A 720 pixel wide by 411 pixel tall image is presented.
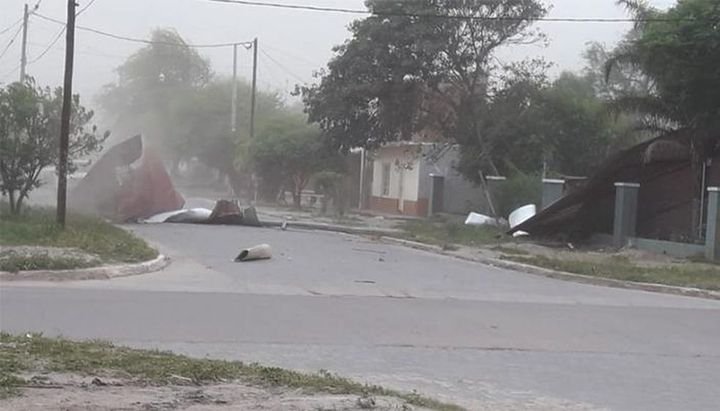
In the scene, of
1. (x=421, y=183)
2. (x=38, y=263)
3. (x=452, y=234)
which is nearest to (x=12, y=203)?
(x=38, y=263)

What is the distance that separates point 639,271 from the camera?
21.0 m

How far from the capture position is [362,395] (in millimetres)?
6887

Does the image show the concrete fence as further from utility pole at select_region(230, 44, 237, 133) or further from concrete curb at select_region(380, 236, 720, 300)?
utility pole at select_region(230, 44, 237, 133)

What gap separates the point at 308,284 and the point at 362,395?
9.99 m

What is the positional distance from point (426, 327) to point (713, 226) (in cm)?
1425

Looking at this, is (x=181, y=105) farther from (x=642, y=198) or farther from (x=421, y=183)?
(x=642, y=198)

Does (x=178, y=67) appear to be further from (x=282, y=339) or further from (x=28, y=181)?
(x=282, y=339)

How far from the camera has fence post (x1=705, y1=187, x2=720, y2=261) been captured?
2364 cm

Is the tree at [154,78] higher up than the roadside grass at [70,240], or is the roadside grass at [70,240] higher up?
the tree at [154,78]

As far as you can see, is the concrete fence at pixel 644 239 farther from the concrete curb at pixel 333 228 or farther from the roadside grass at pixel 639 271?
the concrete curb at pixel 333 228

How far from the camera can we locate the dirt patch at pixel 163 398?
607cm

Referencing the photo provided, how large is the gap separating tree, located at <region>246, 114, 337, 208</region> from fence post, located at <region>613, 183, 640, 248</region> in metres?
22.1

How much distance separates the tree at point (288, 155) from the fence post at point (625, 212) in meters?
22.1

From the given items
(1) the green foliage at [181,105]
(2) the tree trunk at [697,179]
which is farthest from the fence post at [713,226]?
(1) the green foliage at [181,105]
